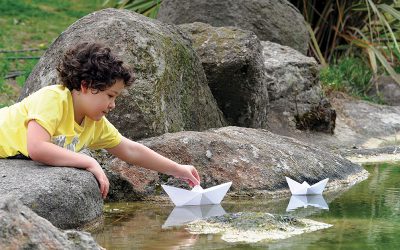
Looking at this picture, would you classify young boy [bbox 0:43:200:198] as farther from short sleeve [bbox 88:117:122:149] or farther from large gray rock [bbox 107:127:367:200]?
large gray rock [bbox 107:127:367:200]

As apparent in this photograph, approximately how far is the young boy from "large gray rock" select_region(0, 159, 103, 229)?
75 mm

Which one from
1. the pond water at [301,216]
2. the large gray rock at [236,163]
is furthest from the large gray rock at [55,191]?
the large gray rock at [236,163]

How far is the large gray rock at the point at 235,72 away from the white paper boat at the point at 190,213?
7.50 ft

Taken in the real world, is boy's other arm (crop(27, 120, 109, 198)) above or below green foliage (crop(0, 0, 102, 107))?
above

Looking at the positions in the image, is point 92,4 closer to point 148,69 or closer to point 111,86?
point 148,69

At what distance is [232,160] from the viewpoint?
5414 mm

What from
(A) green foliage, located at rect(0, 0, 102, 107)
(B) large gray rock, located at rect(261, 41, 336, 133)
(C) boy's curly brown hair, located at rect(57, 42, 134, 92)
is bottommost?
(A) green foliage, located at rect(0, 0, 102, 107)

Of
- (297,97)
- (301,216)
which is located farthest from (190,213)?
(297,97)

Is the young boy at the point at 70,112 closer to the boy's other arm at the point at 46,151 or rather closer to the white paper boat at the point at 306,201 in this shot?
the boy's other arm at the point at 46,151

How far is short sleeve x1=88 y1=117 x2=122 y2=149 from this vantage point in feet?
14.7

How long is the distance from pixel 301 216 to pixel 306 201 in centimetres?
55

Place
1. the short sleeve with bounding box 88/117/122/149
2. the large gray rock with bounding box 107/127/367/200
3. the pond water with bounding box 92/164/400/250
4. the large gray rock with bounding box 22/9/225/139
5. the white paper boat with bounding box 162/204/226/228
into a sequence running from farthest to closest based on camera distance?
the large gray rock with bounding box 22/9/225/139 < the large gray rock with bounding box 107/127/367/200 < the short sleeve with bounding box 88/117/122/149 < the white paper boat with bounding box 162/204/226/228 < the pond water with bounding box 92/164/400/250

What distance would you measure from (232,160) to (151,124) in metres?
0.64

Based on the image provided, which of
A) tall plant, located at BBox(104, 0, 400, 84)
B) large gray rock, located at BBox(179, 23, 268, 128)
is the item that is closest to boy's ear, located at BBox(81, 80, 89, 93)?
large gray rock, located at BBox(179, 23, 268, 128)
